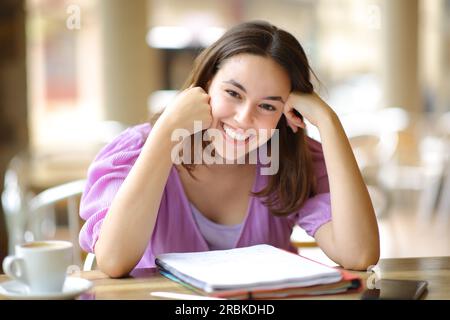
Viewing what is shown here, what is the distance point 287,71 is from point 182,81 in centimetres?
507

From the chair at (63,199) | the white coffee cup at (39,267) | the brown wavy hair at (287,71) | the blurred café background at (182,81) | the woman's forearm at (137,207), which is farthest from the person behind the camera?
the blurred café background at (182,81)

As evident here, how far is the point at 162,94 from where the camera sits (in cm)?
658

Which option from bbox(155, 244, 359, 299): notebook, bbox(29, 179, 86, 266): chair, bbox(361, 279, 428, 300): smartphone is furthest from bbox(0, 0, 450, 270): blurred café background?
bbox(361, 279, 428, 300): smartphone

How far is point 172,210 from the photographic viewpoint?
1235mm

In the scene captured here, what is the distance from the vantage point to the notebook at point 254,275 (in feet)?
2.86

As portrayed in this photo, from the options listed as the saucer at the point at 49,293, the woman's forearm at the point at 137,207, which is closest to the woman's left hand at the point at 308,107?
the woman's forearm at the point at 137,207

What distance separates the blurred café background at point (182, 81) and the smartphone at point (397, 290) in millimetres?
1430

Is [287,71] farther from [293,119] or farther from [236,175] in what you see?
[236,175]

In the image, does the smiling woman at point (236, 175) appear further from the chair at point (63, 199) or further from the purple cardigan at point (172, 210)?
the chair at point (63, 199)

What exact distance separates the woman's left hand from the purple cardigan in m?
0.14

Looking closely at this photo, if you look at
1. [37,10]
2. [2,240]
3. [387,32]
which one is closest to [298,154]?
[2,240]

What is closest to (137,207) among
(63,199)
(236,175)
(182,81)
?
(236,175)

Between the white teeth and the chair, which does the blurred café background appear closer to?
the chair
